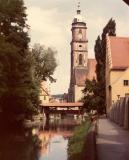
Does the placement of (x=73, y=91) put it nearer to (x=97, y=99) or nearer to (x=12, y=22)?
(x=97, y=99)

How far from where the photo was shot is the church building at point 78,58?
155750 mm

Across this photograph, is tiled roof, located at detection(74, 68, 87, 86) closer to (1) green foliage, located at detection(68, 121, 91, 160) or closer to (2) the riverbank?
(1) green foliage, located at detection(68, 121, 91, 160)

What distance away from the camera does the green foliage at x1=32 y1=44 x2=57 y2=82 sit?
7862cm

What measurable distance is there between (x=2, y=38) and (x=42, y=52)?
37.9 metres

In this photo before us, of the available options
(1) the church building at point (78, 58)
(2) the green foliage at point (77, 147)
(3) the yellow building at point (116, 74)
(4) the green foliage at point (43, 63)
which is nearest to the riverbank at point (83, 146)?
(2) the green foliage at point (77, 147)

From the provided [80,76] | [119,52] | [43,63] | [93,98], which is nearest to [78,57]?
[80,76]

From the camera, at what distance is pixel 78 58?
158 m

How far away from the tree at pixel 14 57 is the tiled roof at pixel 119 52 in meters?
19.0

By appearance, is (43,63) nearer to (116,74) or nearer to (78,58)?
(116,74)

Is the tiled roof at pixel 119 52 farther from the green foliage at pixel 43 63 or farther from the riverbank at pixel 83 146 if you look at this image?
the riverbank at pixel 83 146

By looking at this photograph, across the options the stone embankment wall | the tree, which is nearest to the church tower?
the tree

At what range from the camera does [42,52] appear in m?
82.1

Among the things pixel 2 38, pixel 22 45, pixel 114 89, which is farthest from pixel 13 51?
pixel 114 89

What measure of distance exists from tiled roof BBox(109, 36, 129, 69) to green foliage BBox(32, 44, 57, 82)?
12.9 meters
